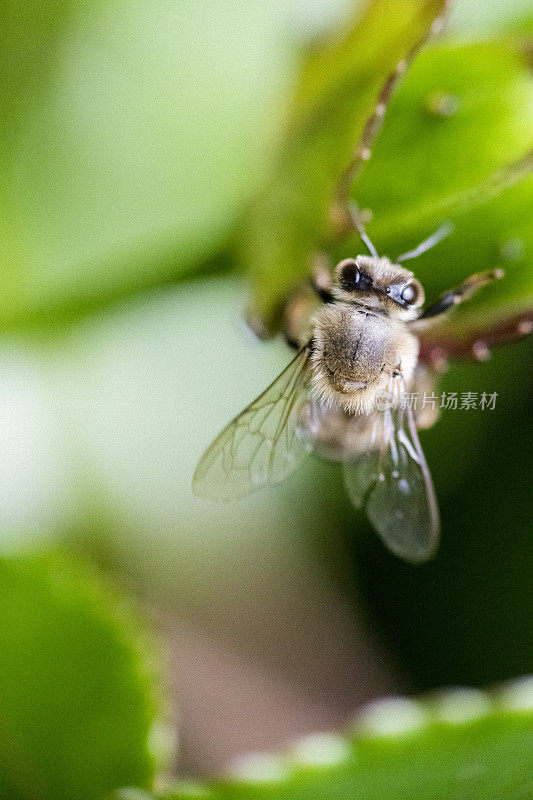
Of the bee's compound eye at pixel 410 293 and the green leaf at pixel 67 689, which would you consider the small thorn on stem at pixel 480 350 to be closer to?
the bee's compound eye at pixel 410 293

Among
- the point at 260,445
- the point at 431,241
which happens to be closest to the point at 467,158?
the point at 431,241

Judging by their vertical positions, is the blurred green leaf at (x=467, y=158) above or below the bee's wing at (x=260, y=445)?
above

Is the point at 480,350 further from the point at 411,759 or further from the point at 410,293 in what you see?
the point at 411,759

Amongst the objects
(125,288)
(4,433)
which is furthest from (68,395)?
(125,288)

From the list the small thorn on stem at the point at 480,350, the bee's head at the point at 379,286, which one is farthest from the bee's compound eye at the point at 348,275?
the small thorn on stem at the point at 480,350

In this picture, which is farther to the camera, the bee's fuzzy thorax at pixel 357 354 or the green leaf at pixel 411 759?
the bee's fuzzy thorax at pixel 357 354

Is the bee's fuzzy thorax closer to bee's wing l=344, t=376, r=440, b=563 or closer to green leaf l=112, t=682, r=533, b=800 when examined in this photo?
bee's wing l=344, t=376, r=440, b=563

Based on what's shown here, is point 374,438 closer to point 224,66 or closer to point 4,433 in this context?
point 224,66
